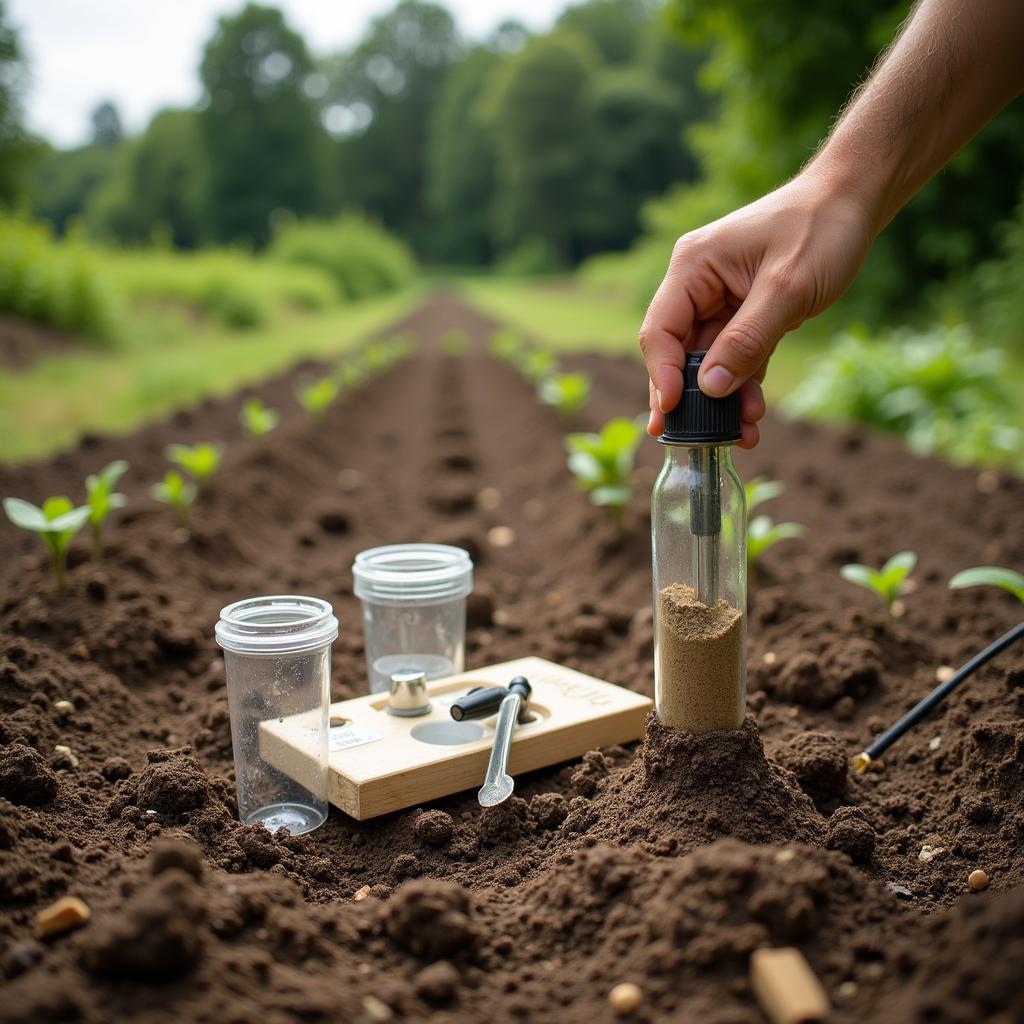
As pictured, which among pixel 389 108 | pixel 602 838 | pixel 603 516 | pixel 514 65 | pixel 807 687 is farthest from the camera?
pixel 389 108

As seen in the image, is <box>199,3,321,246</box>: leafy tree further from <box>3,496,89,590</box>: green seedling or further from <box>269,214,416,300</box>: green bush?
<box>3,496,89,590</box>: green seedling

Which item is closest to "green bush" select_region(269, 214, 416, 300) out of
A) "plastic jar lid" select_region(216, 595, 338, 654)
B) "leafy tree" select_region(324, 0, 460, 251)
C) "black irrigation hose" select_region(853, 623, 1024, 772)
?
"plastic jar lid" select_region(216, 595, 338, 654)

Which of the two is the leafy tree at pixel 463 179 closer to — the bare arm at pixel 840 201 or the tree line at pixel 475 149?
the tree line at pixel 475 149

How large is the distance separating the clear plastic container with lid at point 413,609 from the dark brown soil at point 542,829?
0.25m

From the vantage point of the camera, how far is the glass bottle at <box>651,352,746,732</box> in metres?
2.10

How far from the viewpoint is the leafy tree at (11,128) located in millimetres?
19562

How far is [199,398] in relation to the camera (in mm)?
9859

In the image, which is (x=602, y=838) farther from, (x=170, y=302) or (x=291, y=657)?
(x=170, y=302)

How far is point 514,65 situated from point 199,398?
57896 mm

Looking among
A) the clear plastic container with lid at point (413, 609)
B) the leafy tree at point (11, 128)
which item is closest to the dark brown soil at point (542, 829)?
the clear plastic container with lid at point (413, 609)

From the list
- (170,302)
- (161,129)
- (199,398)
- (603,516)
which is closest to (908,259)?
(199,398)

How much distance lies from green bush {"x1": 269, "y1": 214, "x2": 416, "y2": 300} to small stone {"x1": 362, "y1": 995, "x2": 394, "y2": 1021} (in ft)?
111

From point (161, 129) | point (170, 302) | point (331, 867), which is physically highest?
point (161, 129)

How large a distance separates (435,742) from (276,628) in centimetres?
56
